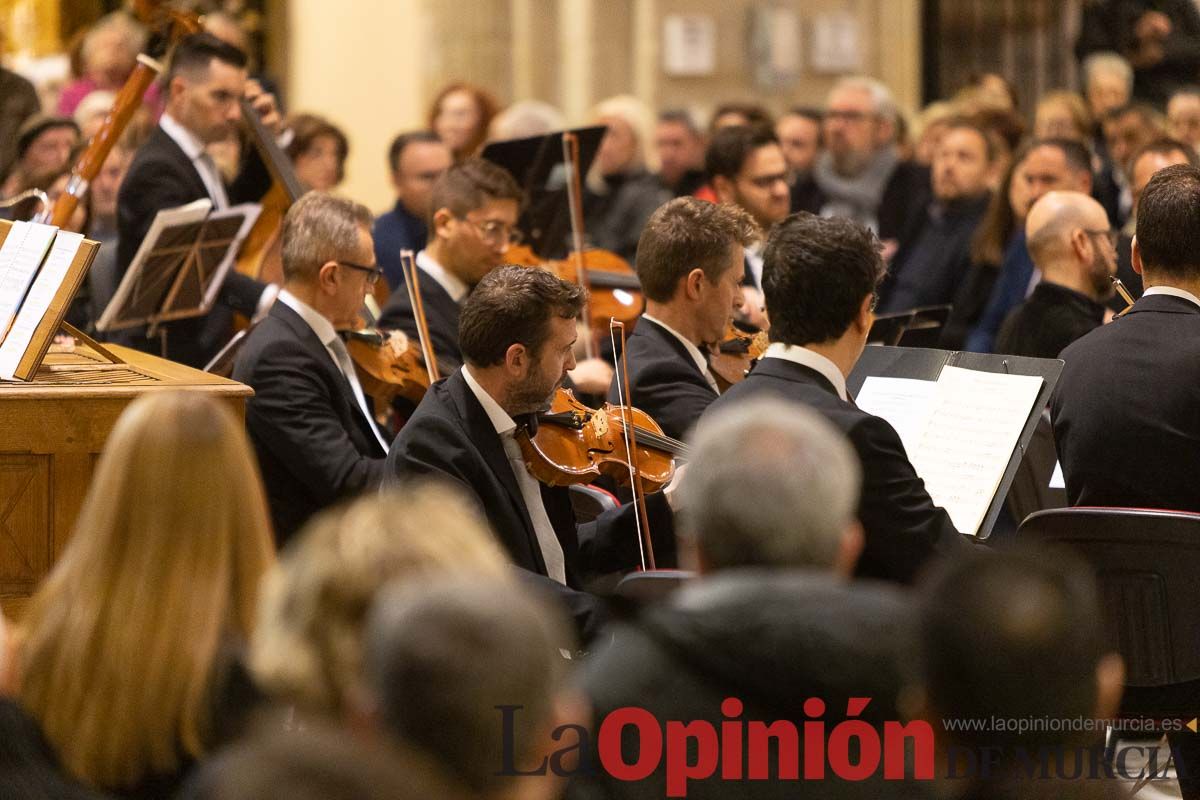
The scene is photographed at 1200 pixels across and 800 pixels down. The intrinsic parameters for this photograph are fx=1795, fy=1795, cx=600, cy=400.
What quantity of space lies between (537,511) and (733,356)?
110 centimetres

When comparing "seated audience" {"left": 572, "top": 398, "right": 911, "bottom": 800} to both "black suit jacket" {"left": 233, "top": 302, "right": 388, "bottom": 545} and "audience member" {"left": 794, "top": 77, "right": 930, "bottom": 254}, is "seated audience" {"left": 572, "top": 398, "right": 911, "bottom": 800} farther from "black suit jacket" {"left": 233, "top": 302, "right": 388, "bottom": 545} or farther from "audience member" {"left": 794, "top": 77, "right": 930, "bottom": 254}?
"audience member" {"left": 794, "top": 77, "right": 930, "bottom": 254}

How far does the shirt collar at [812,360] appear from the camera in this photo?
333 cm

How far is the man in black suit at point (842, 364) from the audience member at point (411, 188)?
12.3ft

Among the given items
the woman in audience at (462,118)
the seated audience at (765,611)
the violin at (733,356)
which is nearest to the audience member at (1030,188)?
the violin at (733,356)

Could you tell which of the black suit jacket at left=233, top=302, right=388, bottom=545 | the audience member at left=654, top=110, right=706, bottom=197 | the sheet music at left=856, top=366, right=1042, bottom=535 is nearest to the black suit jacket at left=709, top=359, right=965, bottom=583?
the sheet music at left=856, top=366, right=1042, bottom=535

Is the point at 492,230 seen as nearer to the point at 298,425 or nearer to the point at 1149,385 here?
the point at 298,425

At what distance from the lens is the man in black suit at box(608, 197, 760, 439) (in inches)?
172

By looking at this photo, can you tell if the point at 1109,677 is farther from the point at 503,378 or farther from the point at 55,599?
the point at 503,378

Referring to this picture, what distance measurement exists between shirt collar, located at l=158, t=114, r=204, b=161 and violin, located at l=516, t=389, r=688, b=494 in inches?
98.6

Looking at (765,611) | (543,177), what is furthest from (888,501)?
(543,177)

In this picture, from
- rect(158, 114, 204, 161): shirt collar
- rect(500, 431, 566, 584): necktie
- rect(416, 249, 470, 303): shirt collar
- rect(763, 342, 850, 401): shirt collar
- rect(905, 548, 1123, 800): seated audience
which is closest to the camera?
rect(905, 548, 1123, 800): seated audience

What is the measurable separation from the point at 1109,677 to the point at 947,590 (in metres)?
0.30

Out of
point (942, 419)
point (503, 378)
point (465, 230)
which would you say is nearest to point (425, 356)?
point (465, 230)

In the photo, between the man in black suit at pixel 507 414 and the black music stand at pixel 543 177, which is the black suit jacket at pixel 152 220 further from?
the man in black suit at pixel 507 414
